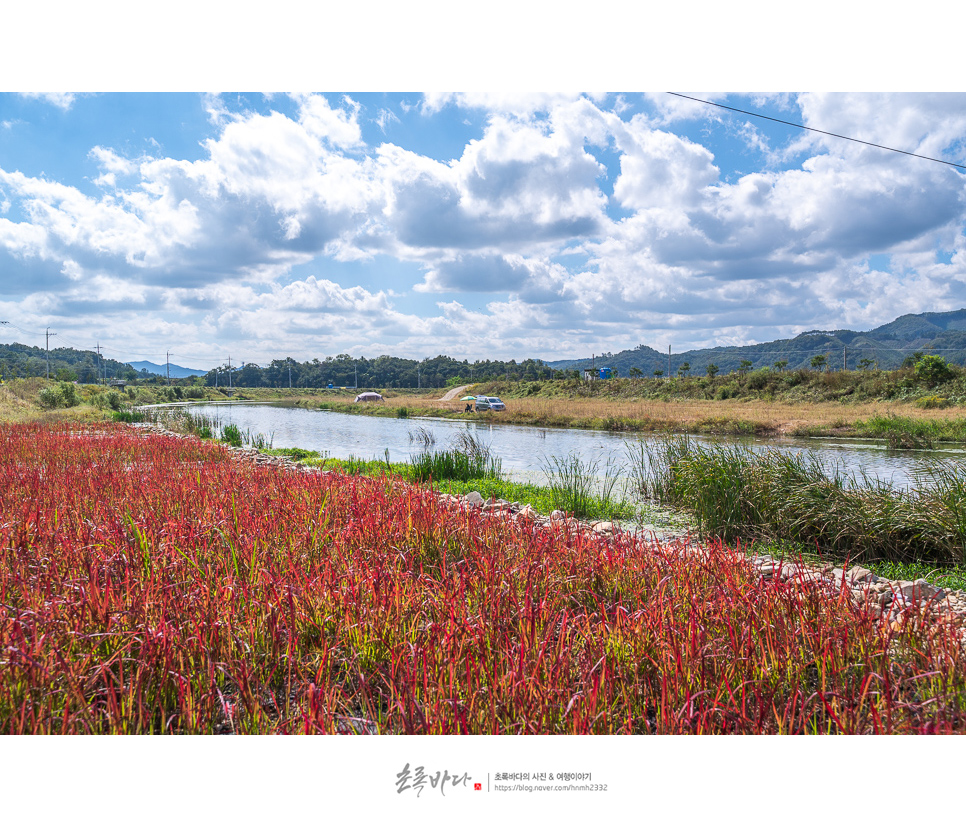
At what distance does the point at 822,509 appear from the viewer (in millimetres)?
6195

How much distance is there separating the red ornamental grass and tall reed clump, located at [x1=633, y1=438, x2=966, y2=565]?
9.16 ft

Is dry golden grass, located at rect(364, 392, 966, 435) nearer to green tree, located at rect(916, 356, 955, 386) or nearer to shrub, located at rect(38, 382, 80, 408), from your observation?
green tree, located at rect(916, 356, 955, 386)

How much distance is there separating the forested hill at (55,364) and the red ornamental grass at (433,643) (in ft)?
245

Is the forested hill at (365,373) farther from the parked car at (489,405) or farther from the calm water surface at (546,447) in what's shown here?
the calm water surface at (546,447)

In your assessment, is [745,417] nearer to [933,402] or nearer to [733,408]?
[733,408]

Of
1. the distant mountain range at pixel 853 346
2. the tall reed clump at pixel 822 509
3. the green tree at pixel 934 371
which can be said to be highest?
Result: the distant mountain range at pixel 853 346

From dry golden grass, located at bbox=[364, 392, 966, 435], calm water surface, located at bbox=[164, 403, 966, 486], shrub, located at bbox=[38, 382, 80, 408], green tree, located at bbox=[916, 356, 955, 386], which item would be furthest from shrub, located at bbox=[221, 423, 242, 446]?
green tree, located at bbox=[916, 356, 955, 386]

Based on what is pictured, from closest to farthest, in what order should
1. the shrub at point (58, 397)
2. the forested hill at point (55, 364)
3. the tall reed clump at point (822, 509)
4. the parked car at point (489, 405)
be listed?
the tall reed clump at point (822, 509) < the shrub at point (58, 397) < the parked car at point (489, 405) < the forested hill at point (55, 364)

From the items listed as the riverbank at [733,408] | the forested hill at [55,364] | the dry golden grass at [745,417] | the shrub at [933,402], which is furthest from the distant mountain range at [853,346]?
the forested hill at [55,364]

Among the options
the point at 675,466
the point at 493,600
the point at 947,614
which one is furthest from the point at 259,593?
the point at 675,466

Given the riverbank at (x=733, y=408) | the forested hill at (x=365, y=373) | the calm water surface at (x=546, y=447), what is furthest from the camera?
the forested hill at (x=365, y=373)

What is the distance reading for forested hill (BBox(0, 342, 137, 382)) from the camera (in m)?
71.6

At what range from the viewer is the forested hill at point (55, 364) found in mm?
71625

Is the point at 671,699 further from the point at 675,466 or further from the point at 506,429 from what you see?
the point at 506,429
